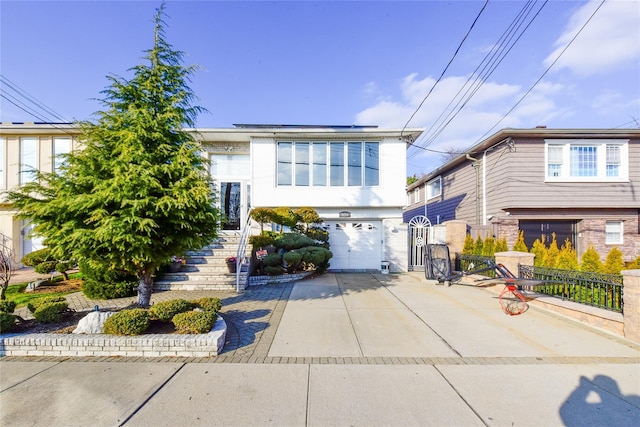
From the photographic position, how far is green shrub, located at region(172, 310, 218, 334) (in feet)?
12.9

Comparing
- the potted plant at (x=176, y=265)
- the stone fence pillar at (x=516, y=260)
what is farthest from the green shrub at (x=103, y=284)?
the stone fence pillar at (x=516, y=260)

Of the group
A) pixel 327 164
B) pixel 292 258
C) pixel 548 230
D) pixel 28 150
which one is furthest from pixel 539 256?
pixel 28 150

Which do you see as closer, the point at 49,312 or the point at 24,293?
the point at 49,312

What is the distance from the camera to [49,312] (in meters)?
4.39

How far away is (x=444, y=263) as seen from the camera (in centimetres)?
833

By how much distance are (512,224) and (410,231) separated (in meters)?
4.06

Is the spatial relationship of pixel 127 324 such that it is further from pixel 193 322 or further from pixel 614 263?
pixel 614 263

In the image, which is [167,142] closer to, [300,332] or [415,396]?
[300,332]

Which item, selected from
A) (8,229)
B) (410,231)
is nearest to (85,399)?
(410,231)

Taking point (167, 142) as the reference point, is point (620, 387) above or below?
below

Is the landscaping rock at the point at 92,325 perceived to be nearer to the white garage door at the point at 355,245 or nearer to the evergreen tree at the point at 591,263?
the white garage door at the point at 355,245

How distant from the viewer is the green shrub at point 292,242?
9.27m

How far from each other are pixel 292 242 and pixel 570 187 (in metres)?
11.5

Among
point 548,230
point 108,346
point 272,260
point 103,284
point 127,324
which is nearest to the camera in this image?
point 108,346
